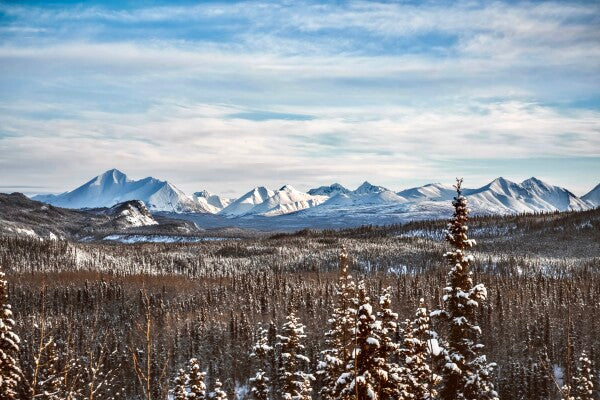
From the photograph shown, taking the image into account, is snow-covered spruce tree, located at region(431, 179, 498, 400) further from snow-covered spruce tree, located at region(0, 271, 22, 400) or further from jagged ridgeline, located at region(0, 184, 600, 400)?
snow-covered spruce tree, located at region(0, 271, 22, 400)

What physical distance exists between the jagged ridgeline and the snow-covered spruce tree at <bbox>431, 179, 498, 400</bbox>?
0.07m

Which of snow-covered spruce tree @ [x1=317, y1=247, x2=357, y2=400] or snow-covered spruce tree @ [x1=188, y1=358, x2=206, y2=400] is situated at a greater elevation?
snow-covered spruce tree @ [x1=317, y1=247, x2=357, y2=400]

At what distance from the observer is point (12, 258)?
19162 centimetres

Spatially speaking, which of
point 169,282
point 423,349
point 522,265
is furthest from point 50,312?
point 522,265

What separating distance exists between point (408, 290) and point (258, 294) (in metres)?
38.4

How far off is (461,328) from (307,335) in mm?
70862

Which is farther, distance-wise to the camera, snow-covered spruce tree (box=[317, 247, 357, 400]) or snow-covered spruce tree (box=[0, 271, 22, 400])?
snow-covered spruce tree (box=[0, 271, 22, 400])

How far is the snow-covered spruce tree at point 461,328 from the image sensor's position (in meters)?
25.0

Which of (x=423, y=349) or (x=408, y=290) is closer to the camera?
(x=423, y=349)

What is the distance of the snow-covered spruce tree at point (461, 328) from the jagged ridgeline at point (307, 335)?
7 cm

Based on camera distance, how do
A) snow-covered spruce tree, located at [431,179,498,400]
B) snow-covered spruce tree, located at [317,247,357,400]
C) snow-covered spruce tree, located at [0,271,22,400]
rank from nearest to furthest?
snow-covered spruce tree, located at [431,179,498,400]
snow-covered spruce tree, located at [317,247,357,400]
snow-covered spruce tree, located at [0,271,22,400]

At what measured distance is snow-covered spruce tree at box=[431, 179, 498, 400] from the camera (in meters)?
25.0

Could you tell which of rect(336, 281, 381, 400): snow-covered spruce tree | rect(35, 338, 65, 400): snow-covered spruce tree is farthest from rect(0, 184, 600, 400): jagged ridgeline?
rect(35, 338, 65, 400): snow-covered spruce tree

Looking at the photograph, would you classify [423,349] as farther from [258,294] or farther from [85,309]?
[85,309]
